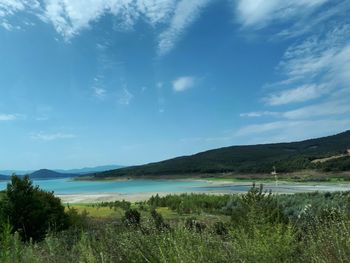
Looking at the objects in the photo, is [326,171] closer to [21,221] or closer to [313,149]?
[313,149]

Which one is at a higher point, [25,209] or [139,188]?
[139,188]

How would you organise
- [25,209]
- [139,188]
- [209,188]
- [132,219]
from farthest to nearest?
[139,188], [209,188], [25,209], [132,219]

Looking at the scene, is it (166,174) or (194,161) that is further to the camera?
(194,161)

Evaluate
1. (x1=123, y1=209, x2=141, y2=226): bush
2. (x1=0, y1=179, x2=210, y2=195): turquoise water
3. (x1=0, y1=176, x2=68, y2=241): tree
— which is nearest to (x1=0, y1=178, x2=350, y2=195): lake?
(x1=0, y1=179, x2=210, y2=195): turquoise water

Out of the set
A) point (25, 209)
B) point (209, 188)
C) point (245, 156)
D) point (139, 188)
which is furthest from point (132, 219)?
point (245, 156)

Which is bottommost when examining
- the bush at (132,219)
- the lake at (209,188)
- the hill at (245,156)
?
the bush at (132,219)

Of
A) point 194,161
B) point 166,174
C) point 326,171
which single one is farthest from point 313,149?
point 326,171

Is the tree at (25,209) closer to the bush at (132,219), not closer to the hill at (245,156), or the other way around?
the bush at (132,219)

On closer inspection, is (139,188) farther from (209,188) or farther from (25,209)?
(25,209)

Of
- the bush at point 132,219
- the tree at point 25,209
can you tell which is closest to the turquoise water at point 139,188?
the tree at point 25,209

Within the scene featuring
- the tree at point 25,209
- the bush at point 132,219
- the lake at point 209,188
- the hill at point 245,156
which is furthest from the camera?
the hill at point 245,156

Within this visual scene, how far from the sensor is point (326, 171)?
104 m

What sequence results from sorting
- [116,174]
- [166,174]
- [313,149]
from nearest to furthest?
[166,174]
[313,149]
[116,174]

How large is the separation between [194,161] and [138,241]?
168m
